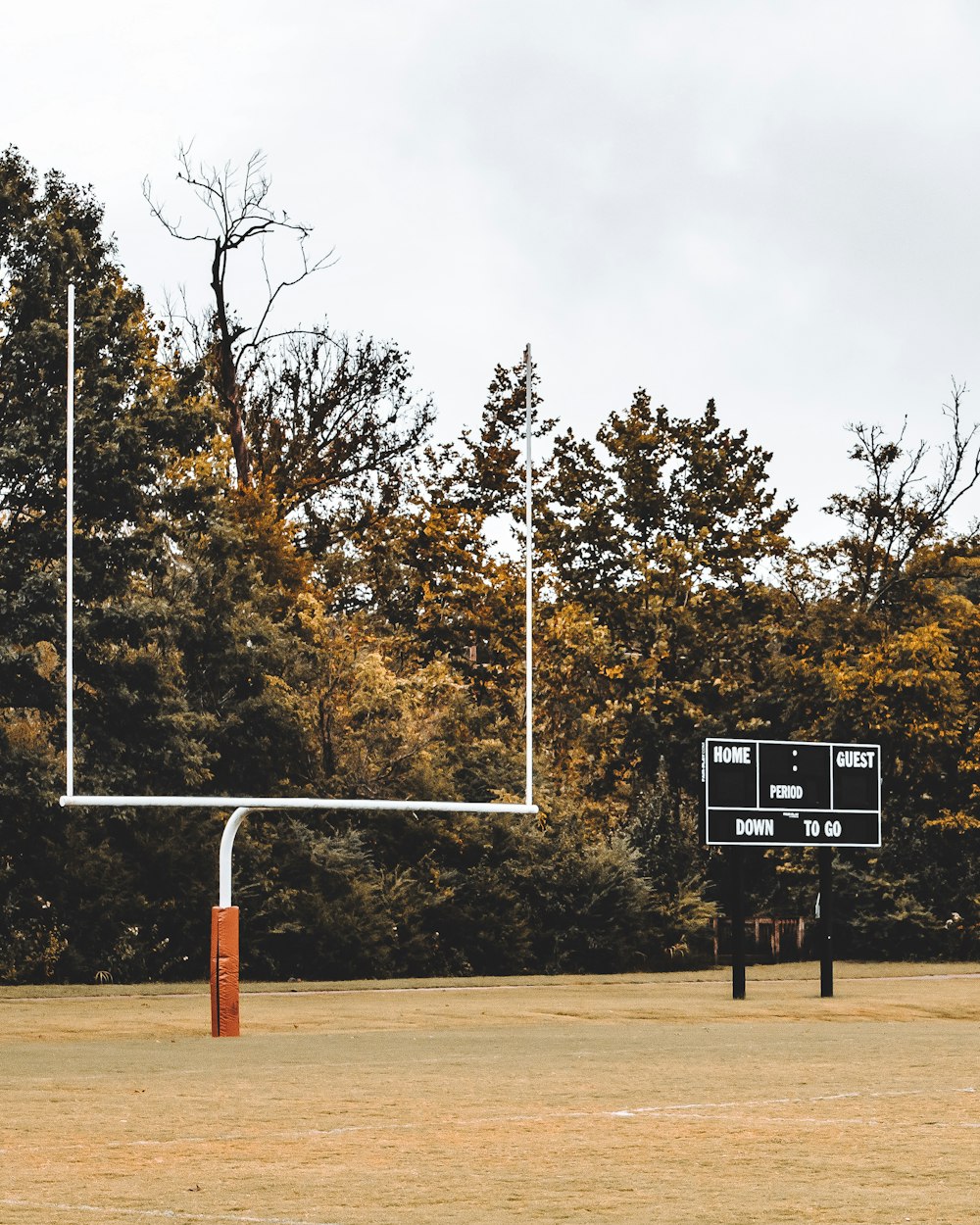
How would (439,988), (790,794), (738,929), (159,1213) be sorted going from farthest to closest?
(439,988)
(738,929)
(790,794)
(159,1213)

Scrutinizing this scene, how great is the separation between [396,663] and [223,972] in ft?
65.6

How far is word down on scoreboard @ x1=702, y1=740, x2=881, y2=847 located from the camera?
1000 inches

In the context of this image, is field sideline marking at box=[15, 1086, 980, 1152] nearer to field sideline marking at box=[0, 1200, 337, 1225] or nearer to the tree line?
field sideline marking at box=[0, 1200, 337, 1225]

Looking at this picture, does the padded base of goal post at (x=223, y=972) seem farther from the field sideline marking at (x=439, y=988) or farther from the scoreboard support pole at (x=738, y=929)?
the scoreboard support pole at (x=738, y=929)

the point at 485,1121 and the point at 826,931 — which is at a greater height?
the point at 485,1121

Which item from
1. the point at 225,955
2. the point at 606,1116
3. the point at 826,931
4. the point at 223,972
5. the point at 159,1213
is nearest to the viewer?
the point at 159,1213

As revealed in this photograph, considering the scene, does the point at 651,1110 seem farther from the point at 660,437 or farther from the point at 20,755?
the point at 660,437

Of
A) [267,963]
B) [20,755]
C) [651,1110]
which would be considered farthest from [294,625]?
[651,1110]

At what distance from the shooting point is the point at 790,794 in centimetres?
2594

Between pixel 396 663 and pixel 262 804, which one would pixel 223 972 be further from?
pixel 396 663

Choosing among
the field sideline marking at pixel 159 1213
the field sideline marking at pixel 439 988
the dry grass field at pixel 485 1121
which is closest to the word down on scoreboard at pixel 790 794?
the dry grass field at pixel 485 1121

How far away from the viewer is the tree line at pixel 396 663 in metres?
28.3

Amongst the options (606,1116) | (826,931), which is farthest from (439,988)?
(606,1116)

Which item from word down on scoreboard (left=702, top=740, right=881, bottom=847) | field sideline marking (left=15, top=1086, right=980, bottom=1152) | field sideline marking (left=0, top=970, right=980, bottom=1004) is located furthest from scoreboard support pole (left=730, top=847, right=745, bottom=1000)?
field sideline marking (left=15, top=1086, right=980, bottom=1152)
